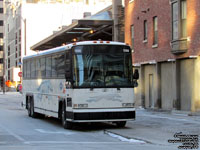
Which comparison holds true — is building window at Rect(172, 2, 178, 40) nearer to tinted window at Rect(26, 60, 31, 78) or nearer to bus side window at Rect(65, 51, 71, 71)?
tinted window at Rect(26, 60, 31, 78)

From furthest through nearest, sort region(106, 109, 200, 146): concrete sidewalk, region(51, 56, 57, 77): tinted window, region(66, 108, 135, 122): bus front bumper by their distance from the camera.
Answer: region(51, 56, 57, 77): tinted window
region(66, 108, 135, 122): bus front bumper
region(106, 109, 200, 146): concrete sidewalk

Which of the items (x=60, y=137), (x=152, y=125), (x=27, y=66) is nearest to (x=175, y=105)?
(x=152, y=125)

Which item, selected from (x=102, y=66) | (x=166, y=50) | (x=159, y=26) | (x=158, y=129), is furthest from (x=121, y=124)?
(x=159, y=26)

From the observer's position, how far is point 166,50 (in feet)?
86.7

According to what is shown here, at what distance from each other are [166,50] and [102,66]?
9808mm

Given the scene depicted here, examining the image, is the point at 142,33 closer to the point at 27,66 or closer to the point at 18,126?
the point at 27,66

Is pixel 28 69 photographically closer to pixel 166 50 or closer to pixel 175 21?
pixel 166 50

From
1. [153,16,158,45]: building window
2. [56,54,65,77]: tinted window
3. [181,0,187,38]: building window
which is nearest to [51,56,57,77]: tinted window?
[56,54,65,77]: tinted window

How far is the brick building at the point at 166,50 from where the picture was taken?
23562mm

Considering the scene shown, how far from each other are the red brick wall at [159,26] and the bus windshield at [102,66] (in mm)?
6592

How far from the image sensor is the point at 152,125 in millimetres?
19328

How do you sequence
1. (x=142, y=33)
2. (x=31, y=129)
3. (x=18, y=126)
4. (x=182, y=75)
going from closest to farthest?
(x=31, y=129) < (x=18, y=126) < (x=182, y=75) < (x=142, y=33)

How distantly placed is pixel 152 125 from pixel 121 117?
96.0 inches

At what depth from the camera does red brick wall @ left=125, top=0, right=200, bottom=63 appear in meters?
23.3
